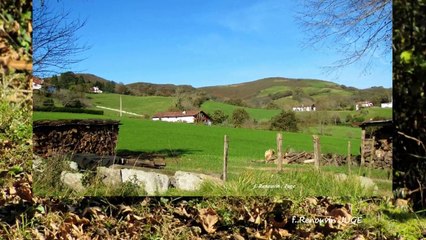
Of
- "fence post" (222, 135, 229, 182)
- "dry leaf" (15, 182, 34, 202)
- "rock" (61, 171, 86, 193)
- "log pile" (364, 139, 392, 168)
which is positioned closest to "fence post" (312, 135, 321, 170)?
"log pile" (364, 139, 392, 168)

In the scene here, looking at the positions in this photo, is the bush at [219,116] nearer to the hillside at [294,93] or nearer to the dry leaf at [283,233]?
the hillside at [294,93]

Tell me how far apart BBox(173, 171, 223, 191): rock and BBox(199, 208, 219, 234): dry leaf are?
1.20 ft

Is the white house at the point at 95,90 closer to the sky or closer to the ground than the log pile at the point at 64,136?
closer to the sky

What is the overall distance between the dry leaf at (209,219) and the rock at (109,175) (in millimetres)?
740

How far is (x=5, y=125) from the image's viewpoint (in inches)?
138

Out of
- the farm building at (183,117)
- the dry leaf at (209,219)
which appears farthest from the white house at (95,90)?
the dry leaf at (209,219)

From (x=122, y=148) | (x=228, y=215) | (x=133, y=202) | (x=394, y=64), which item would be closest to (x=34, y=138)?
(x=122, y=148)

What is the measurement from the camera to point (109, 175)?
3588 mm

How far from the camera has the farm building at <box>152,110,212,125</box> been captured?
363 cm

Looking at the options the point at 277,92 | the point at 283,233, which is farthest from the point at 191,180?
the point at 277,92

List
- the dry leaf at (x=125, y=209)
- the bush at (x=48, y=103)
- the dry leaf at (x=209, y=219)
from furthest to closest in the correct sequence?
the bush at (x=48, y=103) → the dry leaf at (x=125, y=209) → the dry leaf at (x=209, y=219)

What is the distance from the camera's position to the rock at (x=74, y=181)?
3.53 metres

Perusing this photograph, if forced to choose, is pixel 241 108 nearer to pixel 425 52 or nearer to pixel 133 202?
pixel 133 202

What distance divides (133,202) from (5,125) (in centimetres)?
112
